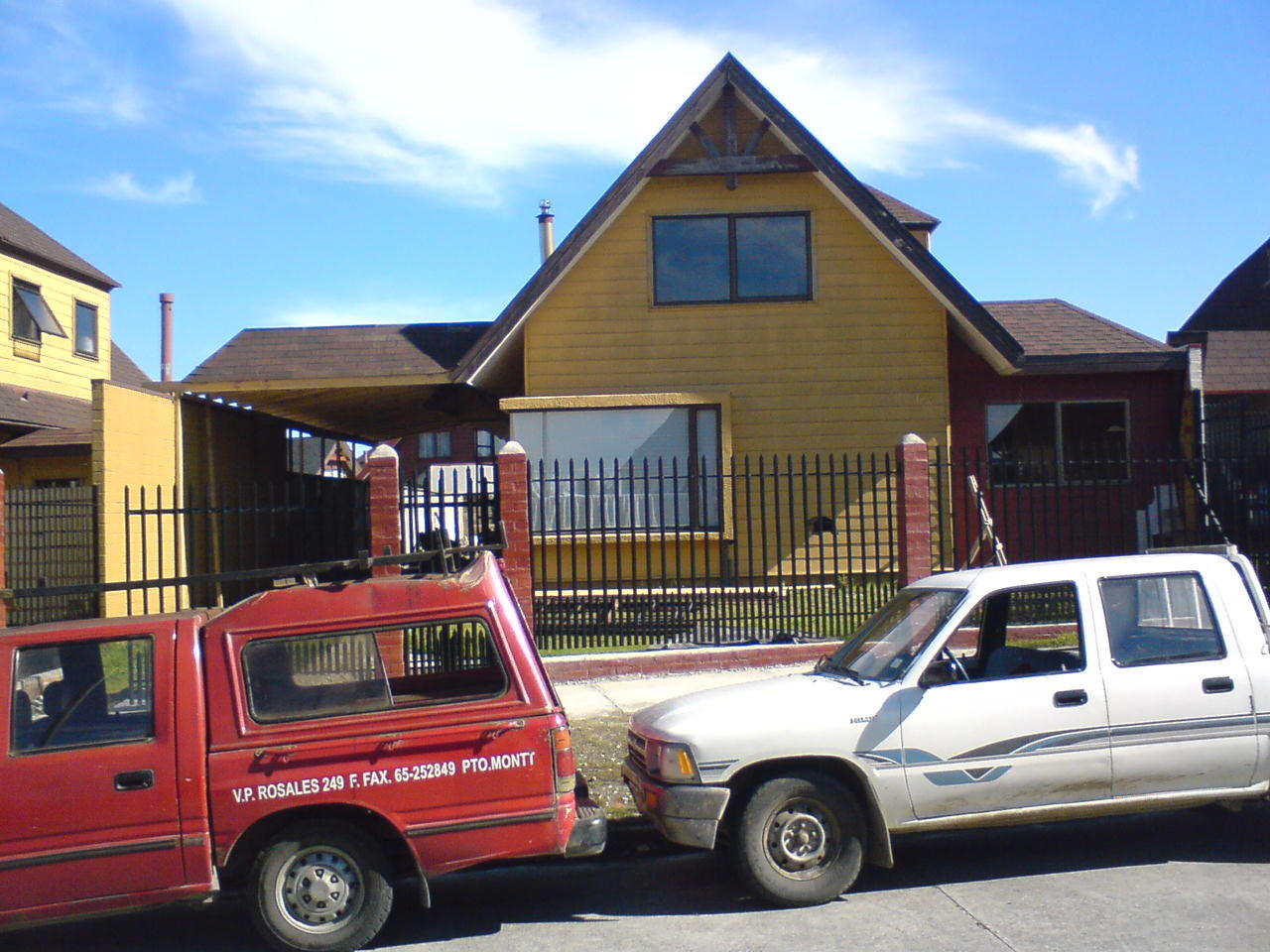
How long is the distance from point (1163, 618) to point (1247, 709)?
1.91ft

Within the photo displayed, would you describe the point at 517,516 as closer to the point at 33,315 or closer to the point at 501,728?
the point at 501,728

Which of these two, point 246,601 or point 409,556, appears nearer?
point 246,601

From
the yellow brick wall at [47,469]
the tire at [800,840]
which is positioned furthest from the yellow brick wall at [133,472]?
the tire at [800,840]

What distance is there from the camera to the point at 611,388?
15.9m

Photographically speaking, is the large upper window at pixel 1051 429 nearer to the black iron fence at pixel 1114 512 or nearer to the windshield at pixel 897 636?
the black iron fence at pixel 1114 512

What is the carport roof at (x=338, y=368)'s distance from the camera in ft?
50.9

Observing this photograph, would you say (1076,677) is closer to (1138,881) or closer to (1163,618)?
(1163,618)

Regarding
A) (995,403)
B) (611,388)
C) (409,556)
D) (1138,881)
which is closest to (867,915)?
(1138,881)

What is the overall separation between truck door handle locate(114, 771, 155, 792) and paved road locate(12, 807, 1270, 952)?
41.6 inches

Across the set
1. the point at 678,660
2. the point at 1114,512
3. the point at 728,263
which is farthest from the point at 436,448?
the point at 678,660

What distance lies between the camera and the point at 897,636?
6.66 meters

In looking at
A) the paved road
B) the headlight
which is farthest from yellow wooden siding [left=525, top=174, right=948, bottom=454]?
the headlight

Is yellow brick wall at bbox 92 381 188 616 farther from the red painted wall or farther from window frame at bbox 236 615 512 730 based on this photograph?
the red painted wall

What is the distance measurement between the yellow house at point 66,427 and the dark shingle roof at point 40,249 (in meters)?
0.03
